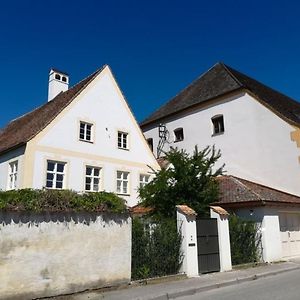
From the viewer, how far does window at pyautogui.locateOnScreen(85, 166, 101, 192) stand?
74.3ft

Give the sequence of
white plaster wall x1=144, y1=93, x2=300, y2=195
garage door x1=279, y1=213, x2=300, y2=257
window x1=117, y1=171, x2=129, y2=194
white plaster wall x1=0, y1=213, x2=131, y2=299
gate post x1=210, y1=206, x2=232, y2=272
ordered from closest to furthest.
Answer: white plaster wall x1=0, y1=213, x2=131, y2=299
gate post x1=210, y1=206, x2=232, y2=272
garage door x1=279, y1=213, x2=300, y2=257
white plaster wall x1=144, y1=93, x2=300, y2=195
window x1=117, y1=171, x2=129, y2=194

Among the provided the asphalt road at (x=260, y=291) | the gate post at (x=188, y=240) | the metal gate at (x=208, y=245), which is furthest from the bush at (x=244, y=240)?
the gate post at (x=188, y=240)

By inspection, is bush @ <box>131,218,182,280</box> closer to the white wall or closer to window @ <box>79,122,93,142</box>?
the white wall

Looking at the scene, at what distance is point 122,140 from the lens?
25.3m

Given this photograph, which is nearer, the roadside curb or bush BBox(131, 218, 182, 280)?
the roadside curb

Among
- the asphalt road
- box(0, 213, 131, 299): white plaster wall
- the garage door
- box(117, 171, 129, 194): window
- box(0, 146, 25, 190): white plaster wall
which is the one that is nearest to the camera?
box(0, 213, 131, 299): white plaster wall

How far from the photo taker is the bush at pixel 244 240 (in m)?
15.6

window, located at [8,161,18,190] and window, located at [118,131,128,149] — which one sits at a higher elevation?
window, located at [118,131,128,149]

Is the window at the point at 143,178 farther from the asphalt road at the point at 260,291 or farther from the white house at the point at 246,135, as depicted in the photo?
the asphalt road at the point at 260,291

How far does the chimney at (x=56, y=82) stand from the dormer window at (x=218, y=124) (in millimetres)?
12245

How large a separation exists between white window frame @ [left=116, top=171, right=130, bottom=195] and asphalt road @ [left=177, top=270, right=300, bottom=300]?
13.3 meters

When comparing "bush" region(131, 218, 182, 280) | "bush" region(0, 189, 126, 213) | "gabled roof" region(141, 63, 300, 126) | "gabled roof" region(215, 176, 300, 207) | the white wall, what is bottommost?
"bush" region(131, 218, 182, 280)

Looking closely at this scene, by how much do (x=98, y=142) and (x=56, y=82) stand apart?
27.9 ft

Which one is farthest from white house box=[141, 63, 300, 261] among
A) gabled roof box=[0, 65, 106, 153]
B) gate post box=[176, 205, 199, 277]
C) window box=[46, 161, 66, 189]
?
window box=[46, 161, 66, 189]
